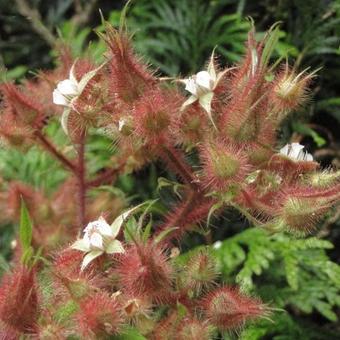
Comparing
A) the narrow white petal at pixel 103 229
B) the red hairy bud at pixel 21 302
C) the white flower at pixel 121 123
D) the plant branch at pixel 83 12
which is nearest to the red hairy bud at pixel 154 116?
the white flower at pixel 121 123

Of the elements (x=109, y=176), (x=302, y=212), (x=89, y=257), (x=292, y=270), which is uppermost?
(x=302, y=212)

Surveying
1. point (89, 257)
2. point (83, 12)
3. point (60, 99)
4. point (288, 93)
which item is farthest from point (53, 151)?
point (83, 12)

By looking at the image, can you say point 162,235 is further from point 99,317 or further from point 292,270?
point 292,270

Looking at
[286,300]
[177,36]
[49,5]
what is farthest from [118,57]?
[49,5]

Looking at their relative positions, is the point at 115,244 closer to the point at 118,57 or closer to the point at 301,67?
the point at 118,57

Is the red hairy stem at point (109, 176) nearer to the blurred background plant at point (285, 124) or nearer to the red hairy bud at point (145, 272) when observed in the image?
the blurred background plant at point (285, 124)

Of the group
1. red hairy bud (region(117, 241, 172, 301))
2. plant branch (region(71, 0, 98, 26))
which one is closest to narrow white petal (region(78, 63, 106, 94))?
red hairy bud (region(117, 241, 172, 301))

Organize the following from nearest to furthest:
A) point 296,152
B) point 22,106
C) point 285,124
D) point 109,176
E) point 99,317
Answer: point 99,317, point 296,152, point 22,106, point 109,176, point 285,124
